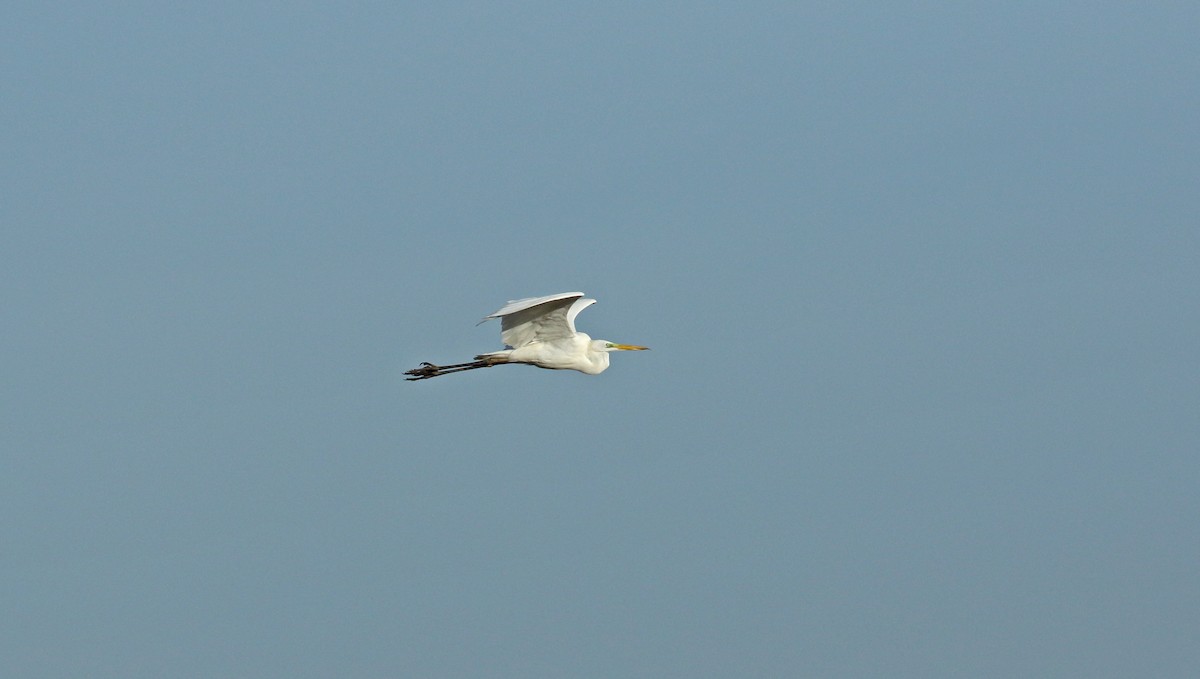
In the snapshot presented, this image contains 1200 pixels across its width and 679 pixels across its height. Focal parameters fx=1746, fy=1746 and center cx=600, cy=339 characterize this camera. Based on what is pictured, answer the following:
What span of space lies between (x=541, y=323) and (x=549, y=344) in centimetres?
96

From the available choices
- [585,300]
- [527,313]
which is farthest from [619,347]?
[527,313]

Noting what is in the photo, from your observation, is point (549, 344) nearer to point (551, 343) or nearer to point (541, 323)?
point (551, 343)

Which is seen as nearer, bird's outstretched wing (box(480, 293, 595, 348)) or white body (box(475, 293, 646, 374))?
bird's outstretched wing (box(480, 293, 595, 348))

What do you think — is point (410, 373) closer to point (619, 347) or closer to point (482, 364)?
point (482, 364)

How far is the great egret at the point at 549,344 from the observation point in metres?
36.6

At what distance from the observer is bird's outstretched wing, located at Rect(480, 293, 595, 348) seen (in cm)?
3581

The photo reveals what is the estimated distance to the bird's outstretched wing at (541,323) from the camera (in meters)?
35.8

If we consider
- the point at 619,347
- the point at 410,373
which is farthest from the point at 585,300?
the point at 410,373

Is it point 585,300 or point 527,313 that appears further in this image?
point 585,300

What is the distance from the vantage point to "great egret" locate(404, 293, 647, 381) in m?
36.6

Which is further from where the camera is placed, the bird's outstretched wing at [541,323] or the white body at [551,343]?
the white body at [551,343]

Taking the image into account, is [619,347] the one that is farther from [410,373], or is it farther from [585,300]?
[410,373]

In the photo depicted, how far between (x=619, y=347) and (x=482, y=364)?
10.6 ft

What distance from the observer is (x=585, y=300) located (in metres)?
38.8
